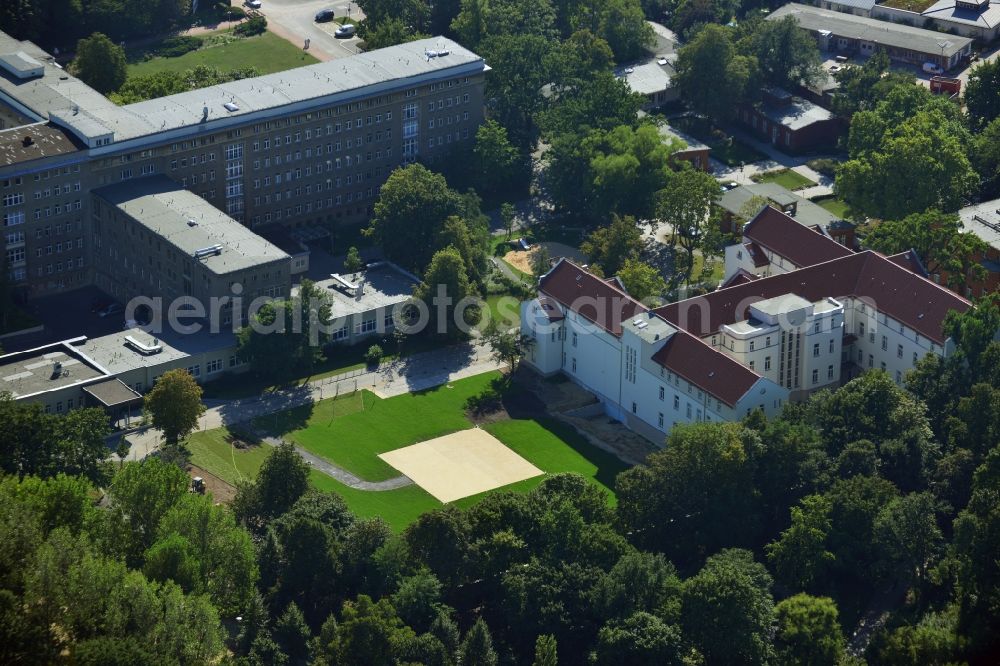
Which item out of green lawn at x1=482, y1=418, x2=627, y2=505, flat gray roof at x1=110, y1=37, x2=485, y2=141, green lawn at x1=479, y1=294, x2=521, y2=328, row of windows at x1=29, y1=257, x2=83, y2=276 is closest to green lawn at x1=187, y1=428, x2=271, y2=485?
green lawn at x1=482, y1=418, x2=627, y2=505

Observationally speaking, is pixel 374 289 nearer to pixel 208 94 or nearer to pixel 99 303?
pixel 99 303

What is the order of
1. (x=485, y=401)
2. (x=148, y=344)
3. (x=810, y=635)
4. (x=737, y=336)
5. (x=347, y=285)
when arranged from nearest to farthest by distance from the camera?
(x=810, y=635)
(x=737, y=336)
(x=148, y=344)
(x=485, y=401)
(x=347, y=285)

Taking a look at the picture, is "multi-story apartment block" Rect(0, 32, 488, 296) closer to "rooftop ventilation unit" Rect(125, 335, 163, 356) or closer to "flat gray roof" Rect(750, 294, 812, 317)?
"rooftop ventilation unit" Rect(125, 335, 163, 356)

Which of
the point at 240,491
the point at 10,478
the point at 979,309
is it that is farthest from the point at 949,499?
the point at 10,478

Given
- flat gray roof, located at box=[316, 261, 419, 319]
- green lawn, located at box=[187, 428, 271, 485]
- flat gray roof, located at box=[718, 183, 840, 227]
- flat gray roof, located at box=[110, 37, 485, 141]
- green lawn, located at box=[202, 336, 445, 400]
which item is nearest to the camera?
green lawn, located at box=[187, 428, 271, 485]

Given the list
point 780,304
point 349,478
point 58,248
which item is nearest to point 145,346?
point 58,248

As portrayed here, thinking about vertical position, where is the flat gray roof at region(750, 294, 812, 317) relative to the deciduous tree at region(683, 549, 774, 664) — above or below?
above
